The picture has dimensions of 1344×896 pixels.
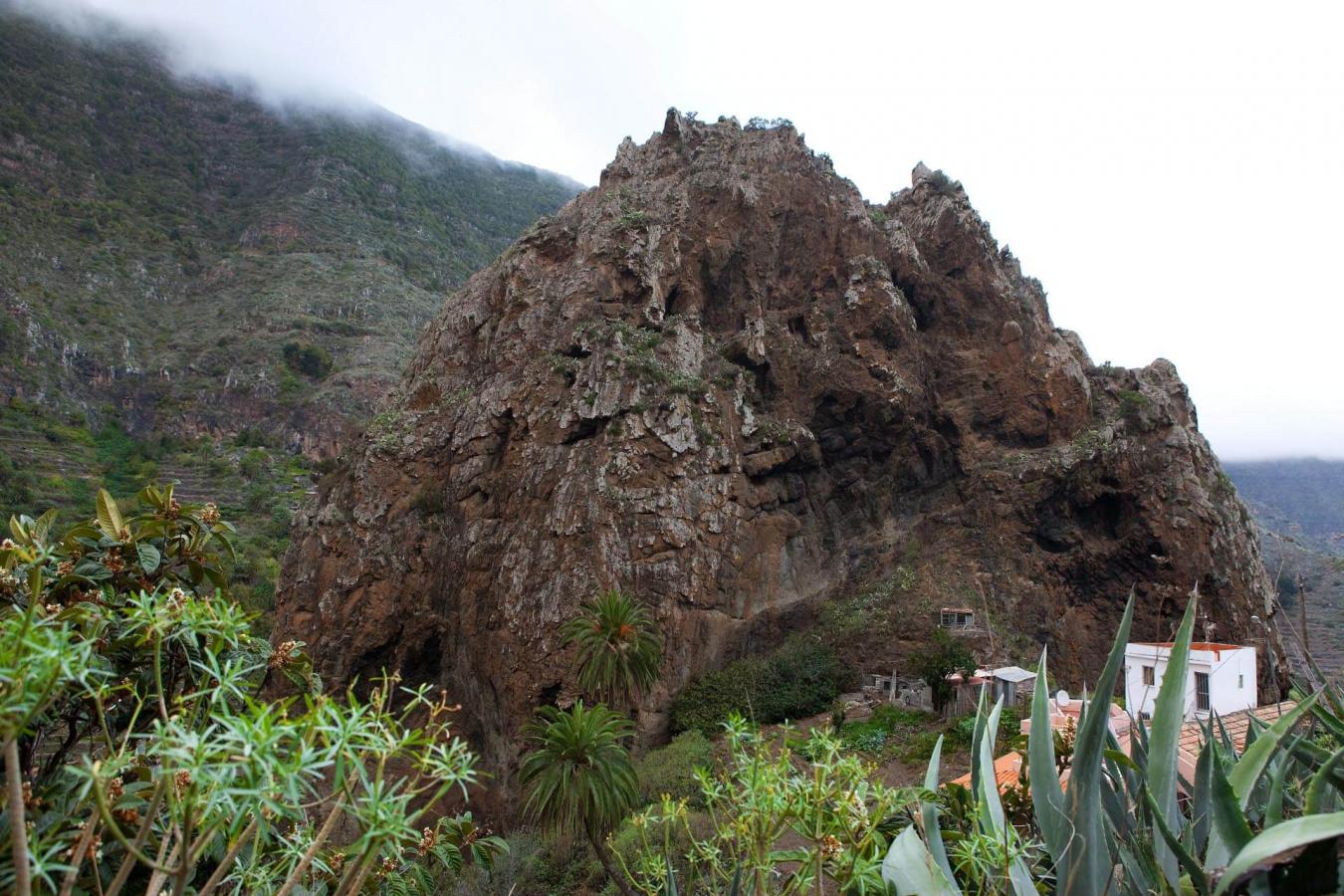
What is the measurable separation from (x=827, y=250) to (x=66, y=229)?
68.6 meters

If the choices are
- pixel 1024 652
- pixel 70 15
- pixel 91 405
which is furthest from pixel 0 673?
pixel 70 15

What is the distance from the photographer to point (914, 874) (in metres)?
3.01

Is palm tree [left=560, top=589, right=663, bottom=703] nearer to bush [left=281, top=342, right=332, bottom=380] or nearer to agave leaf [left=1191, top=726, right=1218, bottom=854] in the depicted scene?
agave leaf [left=1191, top=726, right=1218, bottom=854]

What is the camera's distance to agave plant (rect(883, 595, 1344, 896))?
2.46 m

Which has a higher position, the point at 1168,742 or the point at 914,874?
the point at 1168,742

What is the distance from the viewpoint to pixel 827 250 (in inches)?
1367

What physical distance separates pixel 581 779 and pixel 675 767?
267 inches

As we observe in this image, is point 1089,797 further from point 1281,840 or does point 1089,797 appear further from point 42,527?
point 42,527

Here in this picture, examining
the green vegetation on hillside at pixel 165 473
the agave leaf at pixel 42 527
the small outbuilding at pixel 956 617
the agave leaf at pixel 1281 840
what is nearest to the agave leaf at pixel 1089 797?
the agave leaf at pixel 1281 840

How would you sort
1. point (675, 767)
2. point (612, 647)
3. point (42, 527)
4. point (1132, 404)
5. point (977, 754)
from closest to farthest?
1. point (977, 754)
2. point (42, 527)
3. point (612, 647)
4. point (675, 767)
5. point (1132, 404)

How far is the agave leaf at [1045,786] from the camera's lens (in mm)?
3043

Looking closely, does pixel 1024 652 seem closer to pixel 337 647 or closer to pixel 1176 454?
pixel 1176 454

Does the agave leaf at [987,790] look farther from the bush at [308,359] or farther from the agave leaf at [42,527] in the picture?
the bush at [308,359]

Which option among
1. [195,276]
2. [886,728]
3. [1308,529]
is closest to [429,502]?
[886,728]
